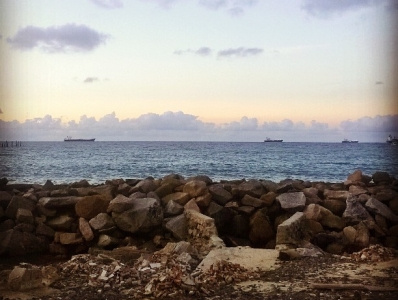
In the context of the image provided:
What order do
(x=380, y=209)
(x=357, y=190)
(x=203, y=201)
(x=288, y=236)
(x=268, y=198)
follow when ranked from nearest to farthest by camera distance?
(x=288, y=236) < (x=203, y=201) < (x=380, y=209) < (x=268, y=198) < (x=357, y=190)

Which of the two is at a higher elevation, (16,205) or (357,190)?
(357,190)

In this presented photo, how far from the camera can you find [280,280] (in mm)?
7176

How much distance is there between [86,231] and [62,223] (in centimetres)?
87

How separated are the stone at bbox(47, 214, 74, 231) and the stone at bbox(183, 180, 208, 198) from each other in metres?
3.26

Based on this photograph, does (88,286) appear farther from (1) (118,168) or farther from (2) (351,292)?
(1) (118,168)

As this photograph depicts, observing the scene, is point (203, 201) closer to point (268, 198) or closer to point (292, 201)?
point (268, 198)

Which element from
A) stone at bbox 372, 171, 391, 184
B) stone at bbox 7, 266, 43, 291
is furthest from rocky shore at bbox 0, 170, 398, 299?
stone at bbox 372, 171, 391, 184

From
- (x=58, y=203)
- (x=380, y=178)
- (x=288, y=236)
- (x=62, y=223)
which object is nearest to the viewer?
(x=288, y=236)

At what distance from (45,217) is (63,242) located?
127cm

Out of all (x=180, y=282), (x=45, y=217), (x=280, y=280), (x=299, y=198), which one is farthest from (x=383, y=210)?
(x=45, y=217)

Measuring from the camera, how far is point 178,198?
41.9ft

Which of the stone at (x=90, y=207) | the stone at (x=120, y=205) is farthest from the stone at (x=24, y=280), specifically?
the stone at (x=90, y=207)

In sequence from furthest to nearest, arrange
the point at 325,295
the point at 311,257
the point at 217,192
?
the point at 217,192
the point at 311,257
the point at 325,295

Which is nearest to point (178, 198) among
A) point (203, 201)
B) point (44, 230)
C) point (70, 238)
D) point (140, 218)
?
point (203, 201)
